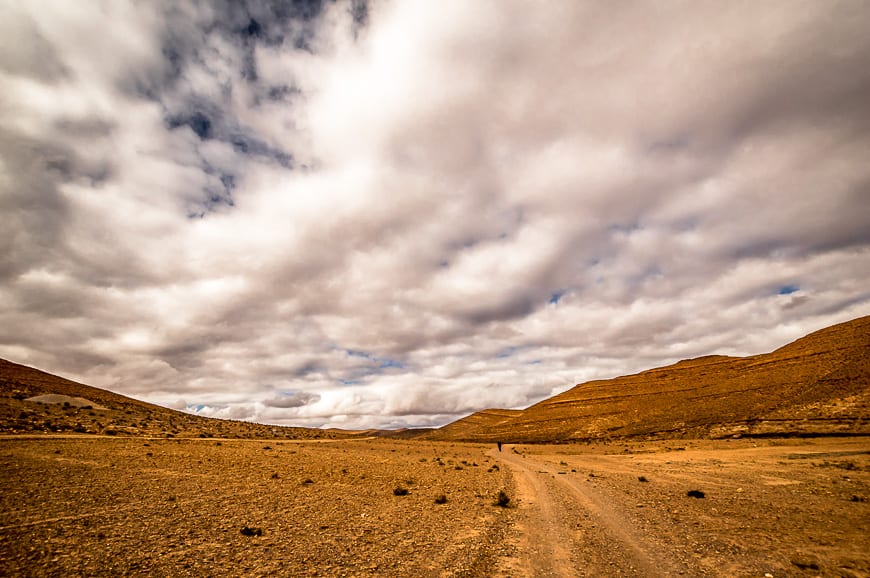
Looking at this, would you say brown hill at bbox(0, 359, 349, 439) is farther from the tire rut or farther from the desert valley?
the tire rut

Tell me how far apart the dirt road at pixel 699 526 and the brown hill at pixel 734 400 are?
157 ft

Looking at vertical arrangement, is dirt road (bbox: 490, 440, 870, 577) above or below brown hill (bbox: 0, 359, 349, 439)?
below

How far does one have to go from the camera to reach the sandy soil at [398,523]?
29.7ft

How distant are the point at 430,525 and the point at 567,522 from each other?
5.05 metres

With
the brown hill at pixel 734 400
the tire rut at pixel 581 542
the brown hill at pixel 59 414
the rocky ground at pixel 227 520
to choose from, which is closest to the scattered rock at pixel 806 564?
the tire rut at pixel 581 542

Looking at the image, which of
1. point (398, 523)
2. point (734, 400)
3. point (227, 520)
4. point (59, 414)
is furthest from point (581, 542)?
point (734, 400)

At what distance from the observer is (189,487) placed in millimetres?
16594

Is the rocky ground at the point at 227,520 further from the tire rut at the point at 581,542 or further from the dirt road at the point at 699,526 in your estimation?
the dirt road at the point at 699,526

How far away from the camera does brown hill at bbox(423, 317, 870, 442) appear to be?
60.6 meters

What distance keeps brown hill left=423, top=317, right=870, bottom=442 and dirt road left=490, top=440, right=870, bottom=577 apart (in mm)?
47828

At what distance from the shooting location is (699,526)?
12672 mm

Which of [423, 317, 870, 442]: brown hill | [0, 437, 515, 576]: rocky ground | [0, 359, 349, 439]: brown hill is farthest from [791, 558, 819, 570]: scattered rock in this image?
[423, 317, 870, 442]: brown hill

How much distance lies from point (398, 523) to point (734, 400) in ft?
331

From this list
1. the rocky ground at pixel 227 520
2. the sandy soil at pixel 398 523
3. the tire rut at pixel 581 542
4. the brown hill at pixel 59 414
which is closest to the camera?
the rocky ground at pixel 227 520
